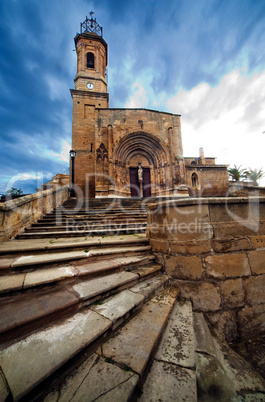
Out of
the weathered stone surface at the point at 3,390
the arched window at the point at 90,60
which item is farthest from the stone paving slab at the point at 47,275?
the arched window at the point at 90,60

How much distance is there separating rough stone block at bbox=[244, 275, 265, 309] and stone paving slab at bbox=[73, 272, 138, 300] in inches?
→ 71.0

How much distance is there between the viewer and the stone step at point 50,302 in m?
1.18

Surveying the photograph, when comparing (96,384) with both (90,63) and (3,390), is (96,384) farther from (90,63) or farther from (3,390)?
(90,63)

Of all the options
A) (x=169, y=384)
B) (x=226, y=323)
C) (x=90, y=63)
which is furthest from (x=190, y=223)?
(x=90, y=63)

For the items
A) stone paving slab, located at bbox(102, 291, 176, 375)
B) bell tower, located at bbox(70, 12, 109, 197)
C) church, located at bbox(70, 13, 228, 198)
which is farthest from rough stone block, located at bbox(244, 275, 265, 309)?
bell tower, located at bbox(70, 12, 109, 197)

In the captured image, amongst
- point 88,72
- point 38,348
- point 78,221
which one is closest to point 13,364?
point 38,348

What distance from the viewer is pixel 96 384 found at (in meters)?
0.96

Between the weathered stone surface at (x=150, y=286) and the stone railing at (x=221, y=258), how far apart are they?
8.8 inches

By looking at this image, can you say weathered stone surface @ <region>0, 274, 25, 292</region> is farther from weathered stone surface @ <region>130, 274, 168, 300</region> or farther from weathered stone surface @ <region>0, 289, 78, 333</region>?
weathered stone surface @ <region>130, 274, 168, 300</region>

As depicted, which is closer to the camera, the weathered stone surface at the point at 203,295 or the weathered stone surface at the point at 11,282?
the weathered stone surface at the point at 11,282

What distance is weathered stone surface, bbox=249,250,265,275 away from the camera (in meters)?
2.43

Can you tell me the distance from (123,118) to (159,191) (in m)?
7.08

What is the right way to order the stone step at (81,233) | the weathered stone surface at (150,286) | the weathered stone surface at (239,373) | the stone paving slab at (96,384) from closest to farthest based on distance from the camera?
the stone paving slab at (96,384) < the weathered stone surface at (239,373) < the weathered stone surface at (150,286) < the stone step at (81,233)

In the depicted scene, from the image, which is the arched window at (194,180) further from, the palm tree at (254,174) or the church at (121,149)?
the palm tree at (254,174)
